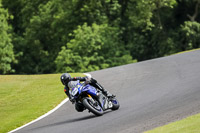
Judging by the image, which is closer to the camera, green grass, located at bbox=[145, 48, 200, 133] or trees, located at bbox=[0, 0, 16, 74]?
green grass, located at bbox=[145, 48, 200, 133]

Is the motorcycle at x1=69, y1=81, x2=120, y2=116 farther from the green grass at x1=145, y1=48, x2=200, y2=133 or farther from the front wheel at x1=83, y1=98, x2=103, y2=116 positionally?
the green grass at x1=145, y1=48, x2=200, y2=133

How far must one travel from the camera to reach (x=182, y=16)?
44.8 meters

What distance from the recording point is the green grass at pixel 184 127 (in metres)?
8.26

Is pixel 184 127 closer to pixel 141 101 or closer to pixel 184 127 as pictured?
pixel 184 127

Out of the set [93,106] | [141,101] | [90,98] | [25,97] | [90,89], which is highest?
[90,89]

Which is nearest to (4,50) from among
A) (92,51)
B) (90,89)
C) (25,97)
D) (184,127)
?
(92,51)

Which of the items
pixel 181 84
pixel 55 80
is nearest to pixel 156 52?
pixel 55 80

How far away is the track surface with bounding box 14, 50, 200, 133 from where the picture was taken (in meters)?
10.4

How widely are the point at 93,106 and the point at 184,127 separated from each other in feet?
11.9

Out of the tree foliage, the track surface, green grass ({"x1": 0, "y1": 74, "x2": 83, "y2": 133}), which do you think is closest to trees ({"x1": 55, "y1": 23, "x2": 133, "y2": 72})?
the tree foliage

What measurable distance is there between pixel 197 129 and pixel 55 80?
521 inches

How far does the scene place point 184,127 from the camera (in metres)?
8.60

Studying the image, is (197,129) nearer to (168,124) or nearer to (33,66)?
(168,124)

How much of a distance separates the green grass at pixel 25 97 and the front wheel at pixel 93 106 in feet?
9.83
